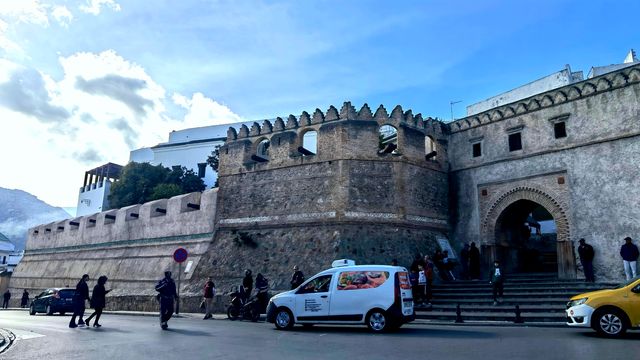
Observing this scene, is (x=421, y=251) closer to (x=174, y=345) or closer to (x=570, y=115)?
(x=570, y=115)

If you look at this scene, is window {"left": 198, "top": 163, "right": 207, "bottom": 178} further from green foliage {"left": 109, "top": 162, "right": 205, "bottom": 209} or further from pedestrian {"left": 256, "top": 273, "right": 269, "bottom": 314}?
pedestrian {"left": 256, "top": 273, "right": 269, "bottom": 314}

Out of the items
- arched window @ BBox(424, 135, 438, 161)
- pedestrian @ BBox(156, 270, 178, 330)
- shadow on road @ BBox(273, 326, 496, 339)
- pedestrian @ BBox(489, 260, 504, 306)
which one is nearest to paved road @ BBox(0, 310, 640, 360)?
shadow on road @ BBox(273, 326, 496, 339)

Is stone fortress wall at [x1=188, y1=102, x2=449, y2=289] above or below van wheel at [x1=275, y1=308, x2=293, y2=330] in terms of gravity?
above

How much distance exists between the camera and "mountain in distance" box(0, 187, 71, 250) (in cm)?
14725

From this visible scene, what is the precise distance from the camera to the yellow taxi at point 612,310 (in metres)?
7.96

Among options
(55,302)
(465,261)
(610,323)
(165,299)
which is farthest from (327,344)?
(55,302)

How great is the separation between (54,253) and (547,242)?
103ft

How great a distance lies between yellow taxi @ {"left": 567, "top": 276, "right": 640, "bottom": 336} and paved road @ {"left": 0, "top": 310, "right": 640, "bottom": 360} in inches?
10.8

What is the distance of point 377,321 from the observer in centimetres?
943

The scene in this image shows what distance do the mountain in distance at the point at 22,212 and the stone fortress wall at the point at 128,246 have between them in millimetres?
131399

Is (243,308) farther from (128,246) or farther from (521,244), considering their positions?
(128,246)

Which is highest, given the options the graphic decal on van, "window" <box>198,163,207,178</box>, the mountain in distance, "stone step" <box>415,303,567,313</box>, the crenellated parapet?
the mountain in distance

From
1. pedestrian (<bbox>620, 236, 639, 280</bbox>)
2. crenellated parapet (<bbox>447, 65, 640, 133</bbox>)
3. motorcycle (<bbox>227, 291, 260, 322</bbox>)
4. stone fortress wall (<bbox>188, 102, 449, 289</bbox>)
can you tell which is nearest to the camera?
pedestrian (<bbox>620, 236, 639, 280</bbox>)

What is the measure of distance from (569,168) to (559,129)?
1.74 meters
